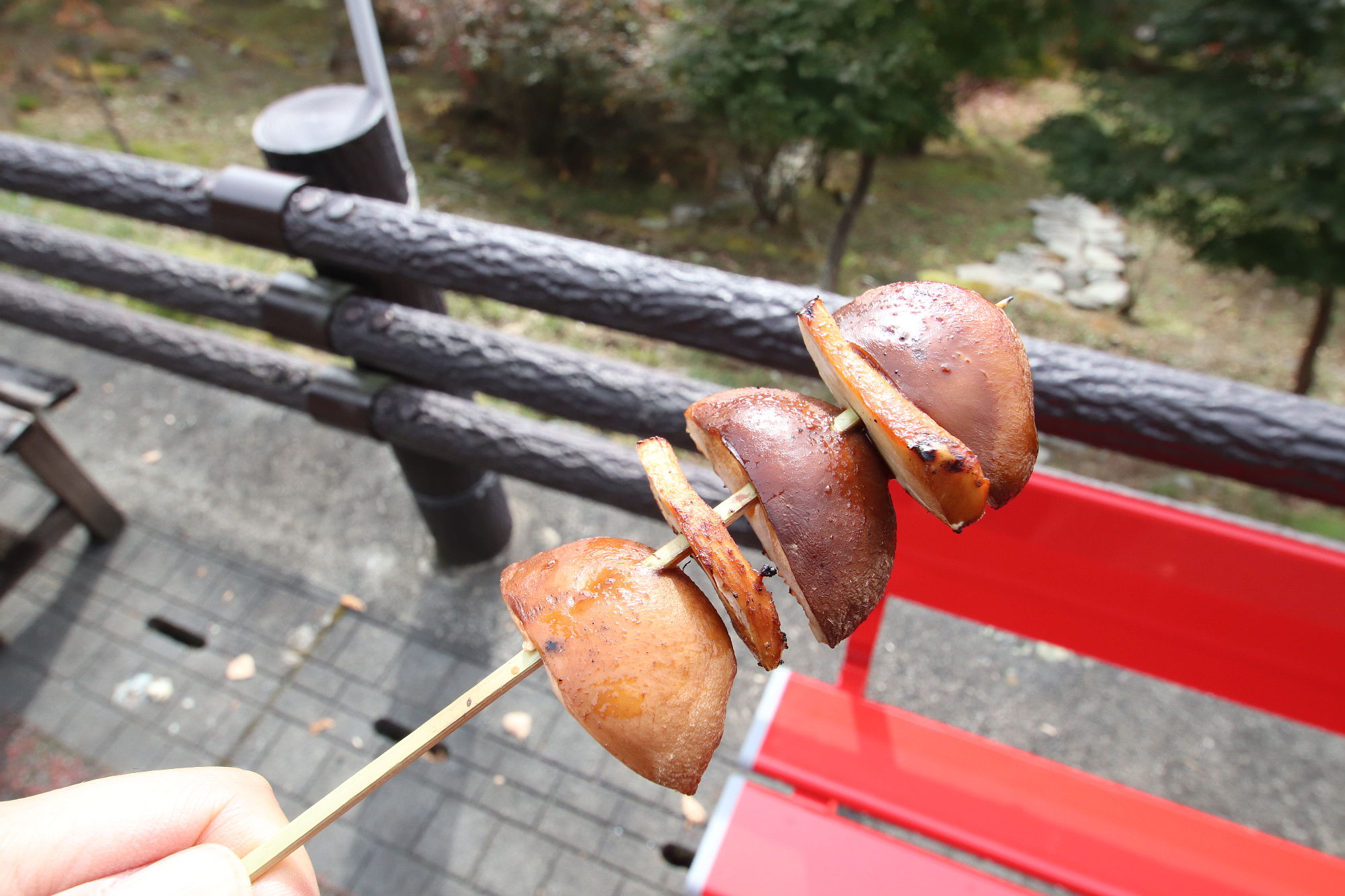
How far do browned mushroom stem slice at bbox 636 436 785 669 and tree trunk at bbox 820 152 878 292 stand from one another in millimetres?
5626

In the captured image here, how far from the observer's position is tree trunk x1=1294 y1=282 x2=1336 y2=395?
5.35 meters

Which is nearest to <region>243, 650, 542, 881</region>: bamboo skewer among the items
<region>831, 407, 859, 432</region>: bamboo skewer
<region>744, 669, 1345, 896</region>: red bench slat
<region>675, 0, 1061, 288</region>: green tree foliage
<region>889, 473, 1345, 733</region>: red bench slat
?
<region>831, 407, 859, 432</region>: bamboo skewer

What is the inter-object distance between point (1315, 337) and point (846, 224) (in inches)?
135

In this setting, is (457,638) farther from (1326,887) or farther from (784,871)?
(1326,887)

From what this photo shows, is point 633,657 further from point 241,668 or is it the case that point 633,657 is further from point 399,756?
point 241,668

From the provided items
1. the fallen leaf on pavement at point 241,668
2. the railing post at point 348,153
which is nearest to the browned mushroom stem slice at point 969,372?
the railing post at point 348,153

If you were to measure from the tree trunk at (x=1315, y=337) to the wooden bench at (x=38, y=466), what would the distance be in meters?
7.05

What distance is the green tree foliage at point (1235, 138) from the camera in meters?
4.26

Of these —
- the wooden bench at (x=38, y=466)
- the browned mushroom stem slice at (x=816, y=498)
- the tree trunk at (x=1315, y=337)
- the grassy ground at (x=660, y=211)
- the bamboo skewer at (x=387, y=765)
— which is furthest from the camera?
the grassy ground at (x=660, y=211)

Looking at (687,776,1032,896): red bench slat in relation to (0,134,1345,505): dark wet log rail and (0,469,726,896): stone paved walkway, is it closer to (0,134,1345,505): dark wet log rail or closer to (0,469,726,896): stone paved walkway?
(0,469,726,896): stone paved walkway

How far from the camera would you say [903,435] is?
3.11ft

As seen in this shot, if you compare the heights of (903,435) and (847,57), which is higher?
(903,435)

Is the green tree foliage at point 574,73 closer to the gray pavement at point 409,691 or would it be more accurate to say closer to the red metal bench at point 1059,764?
the gray pavement at point 409,691

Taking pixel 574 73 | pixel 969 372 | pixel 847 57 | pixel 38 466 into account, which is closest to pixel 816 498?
pixel 969 372
